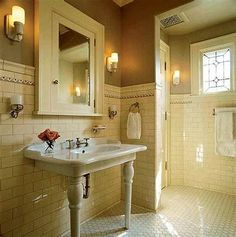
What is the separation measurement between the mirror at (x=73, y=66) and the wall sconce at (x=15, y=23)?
0.41 m

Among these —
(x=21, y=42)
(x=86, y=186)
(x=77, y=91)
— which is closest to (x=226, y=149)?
(x=86, y=186)

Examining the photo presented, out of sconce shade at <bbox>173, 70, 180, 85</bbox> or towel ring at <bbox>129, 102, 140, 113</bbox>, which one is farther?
sconce shade at <bbox>173, 70, 180, 85</bbox>

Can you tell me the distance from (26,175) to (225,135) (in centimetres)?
260

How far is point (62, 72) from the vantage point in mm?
1857

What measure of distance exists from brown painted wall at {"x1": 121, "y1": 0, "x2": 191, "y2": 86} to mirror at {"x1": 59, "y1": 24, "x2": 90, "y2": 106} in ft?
2.15

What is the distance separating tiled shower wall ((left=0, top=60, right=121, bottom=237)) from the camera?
1.45 metres

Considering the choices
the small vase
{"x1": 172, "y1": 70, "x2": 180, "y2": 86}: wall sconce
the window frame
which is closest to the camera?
the small vase

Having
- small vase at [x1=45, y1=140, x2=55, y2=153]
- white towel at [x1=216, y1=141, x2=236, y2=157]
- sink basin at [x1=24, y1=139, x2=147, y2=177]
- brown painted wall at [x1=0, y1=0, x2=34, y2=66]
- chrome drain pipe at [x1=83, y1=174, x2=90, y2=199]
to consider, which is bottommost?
chrome drain pipe at [x1=83, y1=174, x2=90, y2=199]

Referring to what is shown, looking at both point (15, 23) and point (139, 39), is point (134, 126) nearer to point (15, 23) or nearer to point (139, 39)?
point (139, 39)

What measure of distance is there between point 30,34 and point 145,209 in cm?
Result: 226

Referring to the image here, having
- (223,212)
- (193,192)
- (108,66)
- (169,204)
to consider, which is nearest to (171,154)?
(193,192)

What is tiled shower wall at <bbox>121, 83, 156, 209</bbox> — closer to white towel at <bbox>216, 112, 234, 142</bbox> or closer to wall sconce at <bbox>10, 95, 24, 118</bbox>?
white towel at <bbox>216, 112, 234, 142</bbox>

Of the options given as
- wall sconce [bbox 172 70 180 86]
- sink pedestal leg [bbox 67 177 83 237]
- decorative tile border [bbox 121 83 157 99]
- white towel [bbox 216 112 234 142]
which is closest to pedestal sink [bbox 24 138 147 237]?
sink pedestal leg [bbox 67 177 83 237]

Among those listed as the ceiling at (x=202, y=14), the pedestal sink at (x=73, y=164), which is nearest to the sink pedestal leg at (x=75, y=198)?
the pedestal sink at (x=73, y=164)
